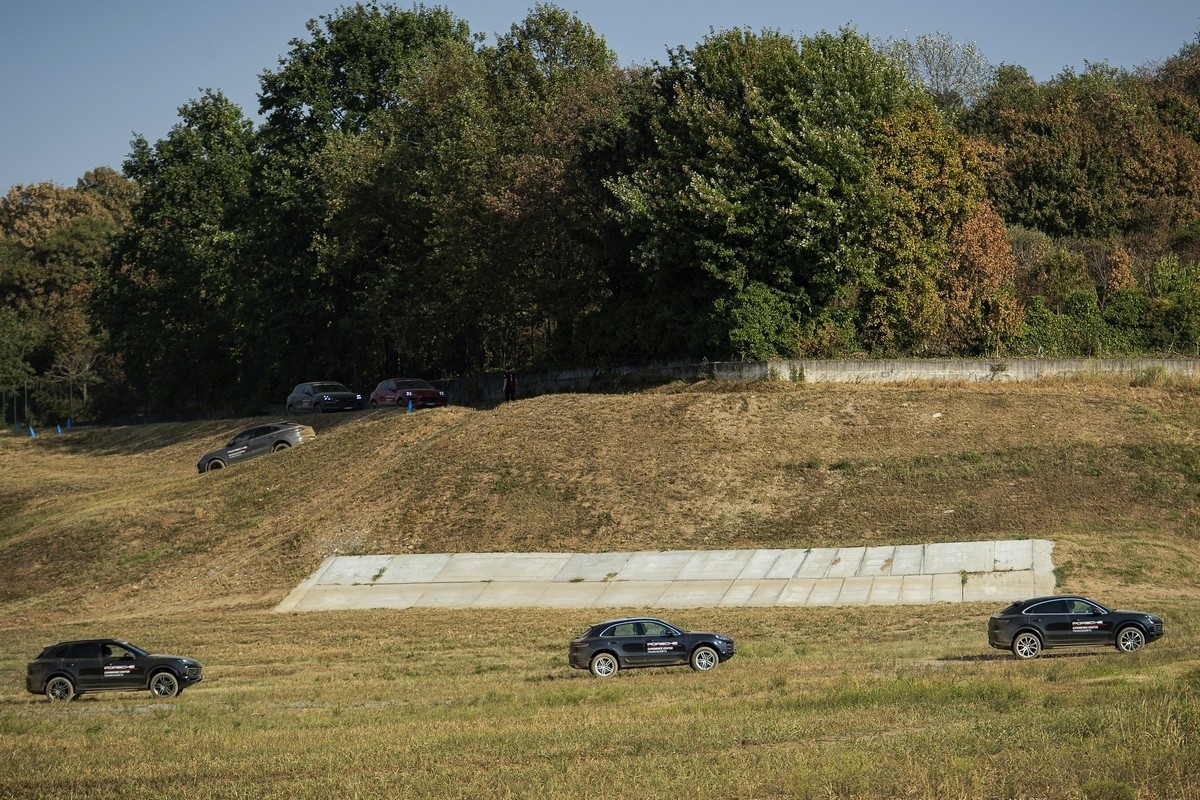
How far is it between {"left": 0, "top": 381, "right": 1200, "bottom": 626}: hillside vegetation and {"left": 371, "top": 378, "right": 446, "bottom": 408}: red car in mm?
7566

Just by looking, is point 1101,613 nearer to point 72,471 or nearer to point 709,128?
point 709,128

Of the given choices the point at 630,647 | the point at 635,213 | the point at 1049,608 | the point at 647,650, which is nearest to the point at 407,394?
the point at 635,213

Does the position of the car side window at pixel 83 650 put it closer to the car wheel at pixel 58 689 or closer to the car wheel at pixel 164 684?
the car wheel at pixel 58 689

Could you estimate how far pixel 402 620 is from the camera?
39.1 m

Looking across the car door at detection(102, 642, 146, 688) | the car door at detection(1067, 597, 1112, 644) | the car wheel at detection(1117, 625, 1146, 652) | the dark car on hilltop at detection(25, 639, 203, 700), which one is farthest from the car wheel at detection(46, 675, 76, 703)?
the car wheel at detection(1117, 625, 1146, 652)

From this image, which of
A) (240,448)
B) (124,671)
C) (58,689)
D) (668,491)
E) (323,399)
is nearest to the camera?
(124,671)

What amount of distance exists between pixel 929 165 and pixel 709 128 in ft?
32.3

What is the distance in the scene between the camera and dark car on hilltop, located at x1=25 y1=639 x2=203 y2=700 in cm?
2936

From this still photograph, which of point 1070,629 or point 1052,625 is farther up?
point 1052,625

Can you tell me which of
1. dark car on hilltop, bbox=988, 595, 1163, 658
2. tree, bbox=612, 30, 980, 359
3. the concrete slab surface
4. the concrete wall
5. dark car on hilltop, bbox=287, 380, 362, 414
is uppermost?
tree, bbox=612, 30, 980, 359

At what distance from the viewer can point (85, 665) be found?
29656 mm

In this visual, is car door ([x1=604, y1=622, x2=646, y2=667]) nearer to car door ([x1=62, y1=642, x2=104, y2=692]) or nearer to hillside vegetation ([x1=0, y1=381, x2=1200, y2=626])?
car door ([x1=62, y1=642, x2=104, y2=692])

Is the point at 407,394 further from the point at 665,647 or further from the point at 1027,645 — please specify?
the point at 1027,645

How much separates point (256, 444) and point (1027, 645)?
42.3 meters
